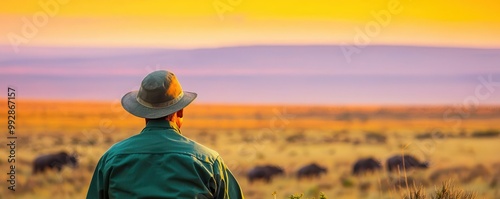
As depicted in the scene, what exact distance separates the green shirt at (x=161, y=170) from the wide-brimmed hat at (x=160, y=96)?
122mm

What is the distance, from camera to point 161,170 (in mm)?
5801

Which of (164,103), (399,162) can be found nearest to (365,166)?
(399,162)

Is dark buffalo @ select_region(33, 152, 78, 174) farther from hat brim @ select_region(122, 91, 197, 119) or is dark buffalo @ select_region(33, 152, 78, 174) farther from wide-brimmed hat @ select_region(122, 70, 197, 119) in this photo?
wide-brimmed hat @ select_region(122, 70, 197, 119)

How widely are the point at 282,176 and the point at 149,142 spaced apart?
31933mm

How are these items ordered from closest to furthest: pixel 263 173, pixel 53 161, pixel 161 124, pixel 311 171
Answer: pixel 161 124, pixel 53 161, pixel 263 173, pixel 311 171

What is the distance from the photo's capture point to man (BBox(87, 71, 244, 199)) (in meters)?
5.79

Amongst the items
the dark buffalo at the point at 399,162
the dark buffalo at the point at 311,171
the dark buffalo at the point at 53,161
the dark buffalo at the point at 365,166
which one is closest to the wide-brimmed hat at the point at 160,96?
the dark buffalo at the point at 53,161

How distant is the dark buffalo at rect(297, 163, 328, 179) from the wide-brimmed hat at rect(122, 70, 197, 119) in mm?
31905

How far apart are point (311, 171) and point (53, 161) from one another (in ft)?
29.4

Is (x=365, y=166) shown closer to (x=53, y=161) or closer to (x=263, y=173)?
(x=263, y=173)

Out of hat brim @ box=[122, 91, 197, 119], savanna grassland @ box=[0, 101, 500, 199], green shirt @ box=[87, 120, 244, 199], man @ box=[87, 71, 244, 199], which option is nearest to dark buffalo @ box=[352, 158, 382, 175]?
savanna grassland @ box=[0, 101, 500, 199]

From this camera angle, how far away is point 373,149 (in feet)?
200

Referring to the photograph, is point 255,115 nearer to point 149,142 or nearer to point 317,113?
point 317,113

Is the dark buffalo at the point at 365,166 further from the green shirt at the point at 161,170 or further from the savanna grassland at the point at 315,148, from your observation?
the green shirt at the point at 161,170
